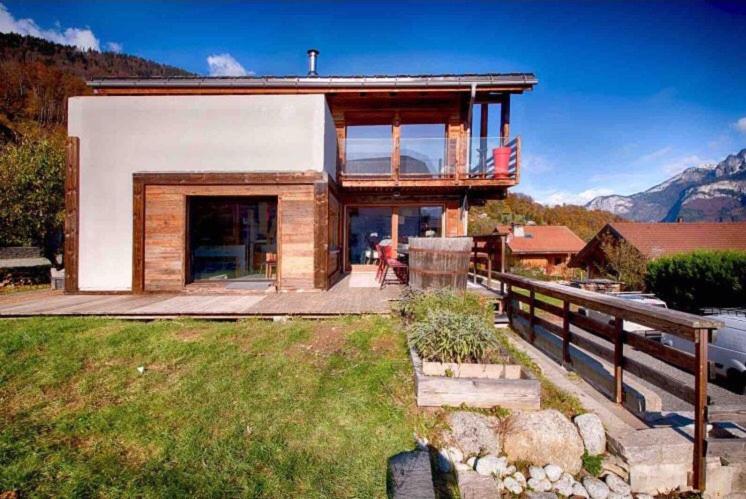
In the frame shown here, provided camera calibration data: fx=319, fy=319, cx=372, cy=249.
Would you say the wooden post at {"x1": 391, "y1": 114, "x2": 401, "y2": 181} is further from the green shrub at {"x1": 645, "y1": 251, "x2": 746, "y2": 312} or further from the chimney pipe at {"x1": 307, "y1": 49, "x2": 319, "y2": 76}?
the green shrub at {"x1": 645, "y1": 251, "x2": 746, "y2": 312}

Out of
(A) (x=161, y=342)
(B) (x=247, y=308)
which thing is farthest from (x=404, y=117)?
(A) (x=161, y=342)

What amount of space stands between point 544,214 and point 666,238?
1292 inches

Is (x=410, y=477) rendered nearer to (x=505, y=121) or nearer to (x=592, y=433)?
(x=592, y=433)

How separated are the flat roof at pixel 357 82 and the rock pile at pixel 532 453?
27.9ft

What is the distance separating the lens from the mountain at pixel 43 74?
1148 inches

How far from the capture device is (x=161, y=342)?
4254 millimetres

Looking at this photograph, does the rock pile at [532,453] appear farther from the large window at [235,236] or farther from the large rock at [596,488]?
the large window at [235,236]

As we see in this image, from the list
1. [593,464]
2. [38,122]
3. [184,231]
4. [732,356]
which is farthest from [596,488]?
[38,122]

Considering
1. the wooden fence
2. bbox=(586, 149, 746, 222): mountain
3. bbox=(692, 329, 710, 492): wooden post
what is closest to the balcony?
the wooden fence

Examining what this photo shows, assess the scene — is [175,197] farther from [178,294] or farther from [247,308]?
[247,308]

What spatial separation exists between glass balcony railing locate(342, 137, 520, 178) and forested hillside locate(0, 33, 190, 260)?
34.7 ft

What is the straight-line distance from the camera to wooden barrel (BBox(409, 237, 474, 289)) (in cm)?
529

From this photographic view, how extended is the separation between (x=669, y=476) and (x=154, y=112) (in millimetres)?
9545

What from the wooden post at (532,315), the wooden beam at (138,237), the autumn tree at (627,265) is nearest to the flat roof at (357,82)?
the wooden beam at (138,237)
